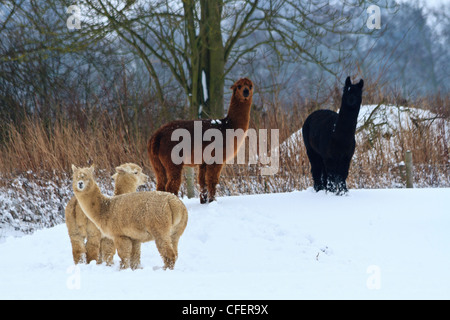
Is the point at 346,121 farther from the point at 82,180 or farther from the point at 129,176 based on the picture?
the point at 82,180

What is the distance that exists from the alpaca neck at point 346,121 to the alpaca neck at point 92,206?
359 cm

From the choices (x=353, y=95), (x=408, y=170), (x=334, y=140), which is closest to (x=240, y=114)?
(x=334, y=140)

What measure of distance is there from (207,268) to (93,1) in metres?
8.84

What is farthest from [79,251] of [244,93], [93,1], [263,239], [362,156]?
[93,1]

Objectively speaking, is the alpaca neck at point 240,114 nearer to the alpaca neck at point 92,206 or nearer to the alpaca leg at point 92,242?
the alpaca leg at point 92,242

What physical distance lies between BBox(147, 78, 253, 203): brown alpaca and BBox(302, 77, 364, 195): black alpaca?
1182mm

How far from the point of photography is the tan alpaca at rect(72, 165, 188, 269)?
Result: 12.7ft

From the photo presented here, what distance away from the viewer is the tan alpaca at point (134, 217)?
3.87m

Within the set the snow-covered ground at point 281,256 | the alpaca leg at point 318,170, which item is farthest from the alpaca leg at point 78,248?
the alpaca leg at point 318,170

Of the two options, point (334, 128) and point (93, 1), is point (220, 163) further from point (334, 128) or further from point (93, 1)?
point (93, 1)

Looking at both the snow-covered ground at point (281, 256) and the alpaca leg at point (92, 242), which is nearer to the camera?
the snow-covered ground at point (281, 256)

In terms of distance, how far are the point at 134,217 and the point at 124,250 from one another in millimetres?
254

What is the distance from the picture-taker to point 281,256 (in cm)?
523

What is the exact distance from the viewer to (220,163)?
6.36m
